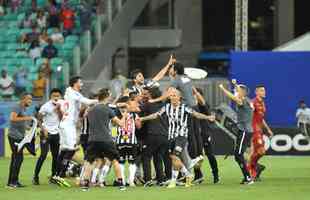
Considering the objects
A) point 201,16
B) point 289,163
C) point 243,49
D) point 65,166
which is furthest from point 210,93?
point 201,16

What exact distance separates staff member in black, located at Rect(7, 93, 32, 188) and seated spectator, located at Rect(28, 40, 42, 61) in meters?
16.0

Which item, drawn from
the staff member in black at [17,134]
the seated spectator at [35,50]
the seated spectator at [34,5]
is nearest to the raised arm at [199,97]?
the staff member in black at [17,134]

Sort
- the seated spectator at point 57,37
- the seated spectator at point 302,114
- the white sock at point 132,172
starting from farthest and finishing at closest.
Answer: the seated spectator at point 57,37 < the seated spectator at point 302,114 < the white sock at point 132,172

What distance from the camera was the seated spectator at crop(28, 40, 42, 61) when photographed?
1547 inches

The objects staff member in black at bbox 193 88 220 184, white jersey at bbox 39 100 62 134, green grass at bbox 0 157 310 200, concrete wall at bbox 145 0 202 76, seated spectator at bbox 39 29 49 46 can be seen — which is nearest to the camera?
green grass at bbox 0 157 310 200

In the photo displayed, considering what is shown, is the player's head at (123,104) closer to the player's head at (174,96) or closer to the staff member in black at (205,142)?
the player's head at (174,96)

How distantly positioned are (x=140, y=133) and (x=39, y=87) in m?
14.0

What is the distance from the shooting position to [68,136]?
2262 centimetres

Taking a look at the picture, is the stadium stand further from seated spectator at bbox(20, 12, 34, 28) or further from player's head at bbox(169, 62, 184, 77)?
player's head at bbox(169, 62, 184, 77)

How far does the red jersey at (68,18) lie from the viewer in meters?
40.2

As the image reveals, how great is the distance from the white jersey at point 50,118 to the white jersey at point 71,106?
0.58 meters

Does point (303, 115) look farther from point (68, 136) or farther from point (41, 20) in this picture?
point (68, 136)

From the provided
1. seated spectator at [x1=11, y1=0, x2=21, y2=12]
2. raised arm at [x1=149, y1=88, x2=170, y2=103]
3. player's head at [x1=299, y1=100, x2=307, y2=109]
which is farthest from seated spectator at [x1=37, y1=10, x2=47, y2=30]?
raised arm at [x1=149, y1=88, x2=170, y2=103]

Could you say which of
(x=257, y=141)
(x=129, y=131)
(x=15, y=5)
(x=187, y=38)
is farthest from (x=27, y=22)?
(x=129, y=131)
